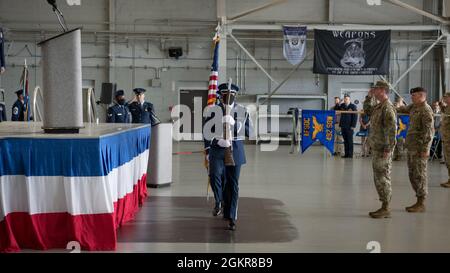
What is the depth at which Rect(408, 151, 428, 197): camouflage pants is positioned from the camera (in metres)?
6.58

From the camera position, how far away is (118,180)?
5180 mm

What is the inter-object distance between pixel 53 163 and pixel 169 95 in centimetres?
1589

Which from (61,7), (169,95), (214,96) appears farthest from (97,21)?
(214,96)

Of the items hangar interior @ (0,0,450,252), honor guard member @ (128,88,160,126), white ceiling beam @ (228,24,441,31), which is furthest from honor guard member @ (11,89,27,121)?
white ceiling beam @ (228,24,441,31)

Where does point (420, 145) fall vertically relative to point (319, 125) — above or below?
below

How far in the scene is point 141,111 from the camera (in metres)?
Answer: 8.92

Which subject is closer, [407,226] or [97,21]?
[407,226]

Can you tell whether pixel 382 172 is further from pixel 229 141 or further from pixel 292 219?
pixel 229 141

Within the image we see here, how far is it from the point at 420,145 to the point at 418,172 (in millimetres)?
353

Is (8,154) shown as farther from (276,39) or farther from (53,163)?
(276,39)

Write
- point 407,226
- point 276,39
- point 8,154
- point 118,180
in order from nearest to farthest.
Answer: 1. point 8,154
2. point 118,180
3. point 407,226
4. point 276,39

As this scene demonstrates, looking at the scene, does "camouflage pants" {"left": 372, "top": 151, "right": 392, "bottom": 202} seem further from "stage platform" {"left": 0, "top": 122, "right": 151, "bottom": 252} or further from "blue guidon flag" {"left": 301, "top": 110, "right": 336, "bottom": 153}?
"blue guidon flag" {"left": 301, "top": 110, "right": 336, "bottom": 153}

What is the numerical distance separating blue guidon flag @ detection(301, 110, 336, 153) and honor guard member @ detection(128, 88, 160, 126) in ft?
17.4

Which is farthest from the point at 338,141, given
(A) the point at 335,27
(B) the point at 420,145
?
(B) the point at 420,145
